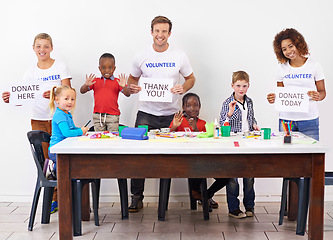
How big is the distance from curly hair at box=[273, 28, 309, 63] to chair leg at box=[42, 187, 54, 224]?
2387 millimetres

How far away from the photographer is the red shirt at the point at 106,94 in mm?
4477

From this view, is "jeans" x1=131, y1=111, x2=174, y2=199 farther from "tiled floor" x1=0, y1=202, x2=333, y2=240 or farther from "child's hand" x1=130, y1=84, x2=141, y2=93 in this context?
"tiled floor" x1=0, y1=202, x2=333, y2=240

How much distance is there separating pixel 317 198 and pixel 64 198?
1684mm

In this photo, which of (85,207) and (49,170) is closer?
(49,170)

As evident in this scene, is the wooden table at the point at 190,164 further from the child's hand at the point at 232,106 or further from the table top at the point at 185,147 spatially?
the child's hand at the point at 232,106

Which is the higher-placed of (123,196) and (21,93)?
(21,93)

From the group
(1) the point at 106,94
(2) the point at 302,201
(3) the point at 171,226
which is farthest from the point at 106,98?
(2) the point at 302,201

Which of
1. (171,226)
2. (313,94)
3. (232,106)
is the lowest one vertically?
(171,226)

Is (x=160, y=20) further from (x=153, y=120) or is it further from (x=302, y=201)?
(x=302, y=201)

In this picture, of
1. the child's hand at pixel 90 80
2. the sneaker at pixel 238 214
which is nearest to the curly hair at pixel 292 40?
the sneaker at pixel 238 214

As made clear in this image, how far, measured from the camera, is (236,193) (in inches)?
166

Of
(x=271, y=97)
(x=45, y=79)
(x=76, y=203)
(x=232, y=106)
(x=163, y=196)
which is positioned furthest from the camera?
(x=45, y=79)

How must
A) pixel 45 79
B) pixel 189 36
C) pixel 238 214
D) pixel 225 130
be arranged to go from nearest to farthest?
pixel 225 130 < pixel 238 214 < pixel 45 79 < pixel 189 36

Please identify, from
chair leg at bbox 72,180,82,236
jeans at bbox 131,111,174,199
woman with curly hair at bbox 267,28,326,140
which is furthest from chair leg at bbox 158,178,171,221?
woman with curly hair at bbox 267,28,326,140
